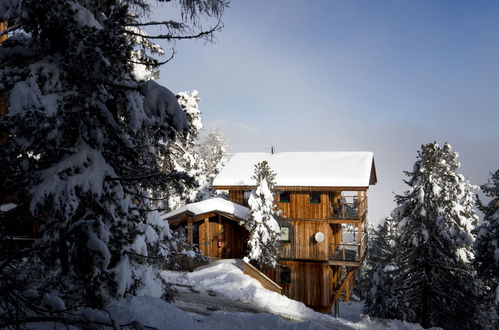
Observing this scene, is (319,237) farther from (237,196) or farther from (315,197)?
(237,196)

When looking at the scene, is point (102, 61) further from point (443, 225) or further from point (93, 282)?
point (443, 225)

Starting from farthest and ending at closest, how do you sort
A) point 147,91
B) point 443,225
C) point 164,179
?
point 443,225, point 164,179, point 147,91

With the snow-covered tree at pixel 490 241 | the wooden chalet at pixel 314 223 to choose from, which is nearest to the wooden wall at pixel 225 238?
the wooden chalet at pixel 314 223

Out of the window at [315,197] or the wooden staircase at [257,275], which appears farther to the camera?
the window at [315,197]

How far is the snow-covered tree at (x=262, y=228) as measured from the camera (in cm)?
2466

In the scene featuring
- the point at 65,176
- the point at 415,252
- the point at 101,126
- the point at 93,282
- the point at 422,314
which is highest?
the point at 101,126

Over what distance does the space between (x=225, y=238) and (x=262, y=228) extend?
4715mm

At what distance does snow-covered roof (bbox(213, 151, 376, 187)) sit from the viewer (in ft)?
87.3

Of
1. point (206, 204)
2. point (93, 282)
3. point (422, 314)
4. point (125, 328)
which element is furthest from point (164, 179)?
point (422, 314)

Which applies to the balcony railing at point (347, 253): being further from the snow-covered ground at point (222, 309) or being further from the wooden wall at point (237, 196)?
the wooden wall at point (237, 196)

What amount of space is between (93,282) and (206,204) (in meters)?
21.3

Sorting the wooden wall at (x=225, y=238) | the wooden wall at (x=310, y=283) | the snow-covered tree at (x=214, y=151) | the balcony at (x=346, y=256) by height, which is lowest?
the wooden wall at (x=310, y=283)

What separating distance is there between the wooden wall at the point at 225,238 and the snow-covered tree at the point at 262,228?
3.27 metres

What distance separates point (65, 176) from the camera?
596 cm
